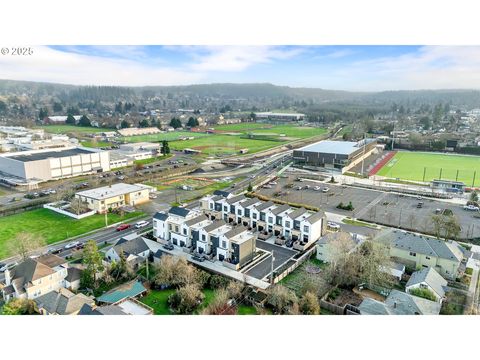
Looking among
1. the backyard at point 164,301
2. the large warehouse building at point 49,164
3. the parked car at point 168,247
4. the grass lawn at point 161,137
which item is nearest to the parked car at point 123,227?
the parked car at point 168,247

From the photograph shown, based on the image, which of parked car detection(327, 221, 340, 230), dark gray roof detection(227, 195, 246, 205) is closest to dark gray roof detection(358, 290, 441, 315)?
parked car detection(327, 221, 340, 230)

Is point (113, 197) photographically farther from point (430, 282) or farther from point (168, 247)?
point (430, 282)

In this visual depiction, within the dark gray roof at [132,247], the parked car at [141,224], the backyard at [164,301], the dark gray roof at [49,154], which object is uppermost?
the dark gray roof at [49,154]

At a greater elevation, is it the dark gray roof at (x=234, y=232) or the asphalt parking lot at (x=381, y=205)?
the dark gray roof at (x=234, y=232)

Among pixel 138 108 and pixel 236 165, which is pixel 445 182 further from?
pixel 138 108

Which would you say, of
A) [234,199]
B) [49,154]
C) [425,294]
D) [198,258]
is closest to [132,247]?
[198,258]

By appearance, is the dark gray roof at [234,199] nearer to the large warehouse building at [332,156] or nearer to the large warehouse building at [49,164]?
the large warehouse building at [332,156]
